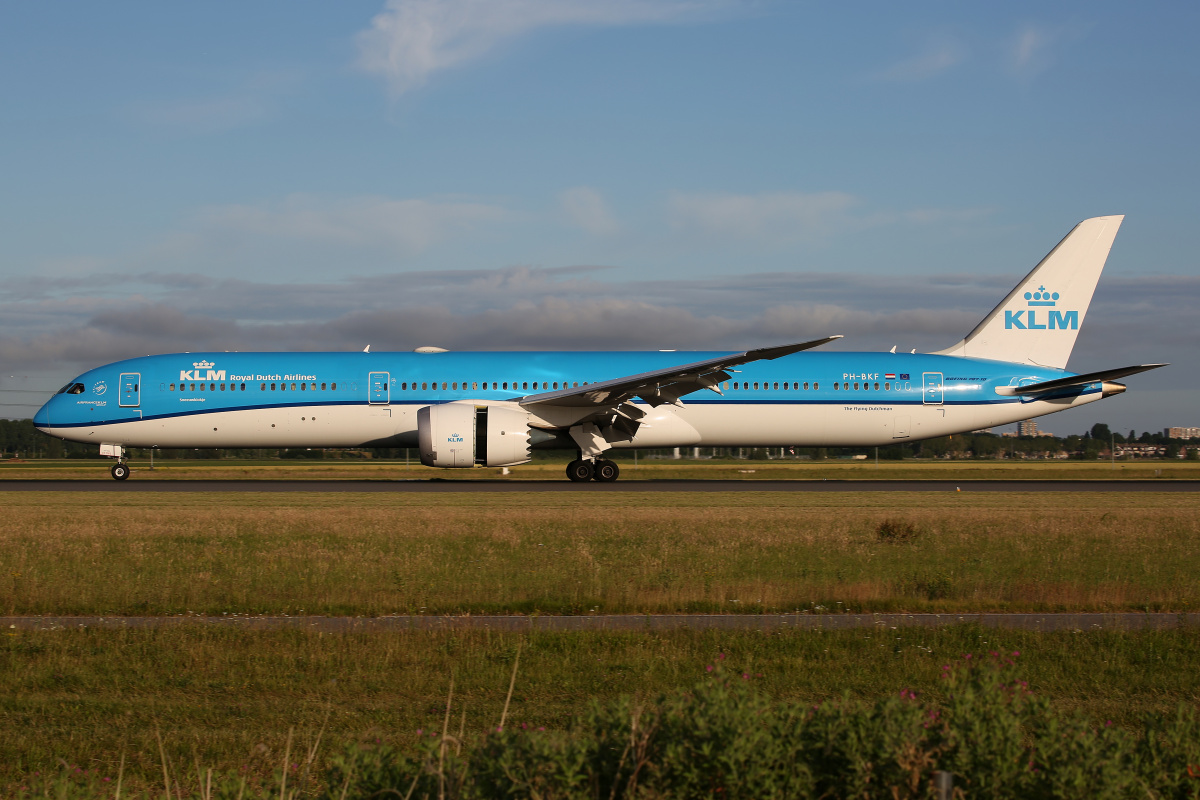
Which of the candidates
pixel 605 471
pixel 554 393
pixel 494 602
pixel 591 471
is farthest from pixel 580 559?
pixel 591 471

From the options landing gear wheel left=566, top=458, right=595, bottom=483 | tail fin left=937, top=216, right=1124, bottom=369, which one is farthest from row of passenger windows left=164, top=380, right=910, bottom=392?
tail fin left=937, top=216, right=1124, bottom=369

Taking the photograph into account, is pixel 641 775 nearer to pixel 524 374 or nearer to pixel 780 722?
pixel 780 722

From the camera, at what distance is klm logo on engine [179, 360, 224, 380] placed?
31.2 meters

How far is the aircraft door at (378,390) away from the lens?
1208 inches

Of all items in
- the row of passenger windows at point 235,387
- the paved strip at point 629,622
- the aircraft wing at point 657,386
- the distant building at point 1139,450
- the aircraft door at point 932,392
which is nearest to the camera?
the paved strip at point 629,622

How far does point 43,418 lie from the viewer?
31.6 metres

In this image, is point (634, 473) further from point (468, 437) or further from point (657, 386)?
point (468, 437)

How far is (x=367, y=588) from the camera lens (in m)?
11.6

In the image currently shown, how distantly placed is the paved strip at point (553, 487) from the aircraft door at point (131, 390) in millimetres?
2605

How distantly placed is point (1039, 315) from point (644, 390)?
1480cm

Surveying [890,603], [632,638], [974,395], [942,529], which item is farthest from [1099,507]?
[632,638]

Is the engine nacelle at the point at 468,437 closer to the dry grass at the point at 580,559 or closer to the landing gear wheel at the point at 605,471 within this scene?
the landing gear wheel at the point at 605,471

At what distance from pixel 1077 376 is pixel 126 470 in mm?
31077

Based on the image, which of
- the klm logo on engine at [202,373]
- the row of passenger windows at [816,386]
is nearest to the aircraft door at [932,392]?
the row of passenger windows at [816,386]
